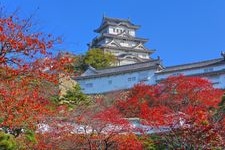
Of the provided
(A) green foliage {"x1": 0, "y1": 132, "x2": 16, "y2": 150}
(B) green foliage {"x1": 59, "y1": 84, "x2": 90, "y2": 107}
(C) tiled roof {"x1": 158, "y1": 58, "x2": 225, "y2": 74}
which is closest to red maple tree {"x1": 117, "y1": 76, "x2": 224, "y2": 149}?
(B) green foliage {"x1": 59, "y1": 84, "x2": 90, "y2": 107}

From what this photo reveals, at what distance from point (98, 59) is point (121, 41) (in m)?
12.3

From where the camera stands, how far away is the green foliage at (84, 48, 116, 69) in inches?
1597

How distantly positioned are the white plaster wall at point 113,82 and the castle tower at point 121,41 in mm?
8964

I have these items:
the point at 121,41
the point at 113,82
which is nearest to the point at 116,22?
the point at 121,41

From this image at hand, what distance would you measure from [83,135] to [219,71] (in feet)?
64.6

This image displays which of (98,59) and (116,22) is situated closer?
(98,59)

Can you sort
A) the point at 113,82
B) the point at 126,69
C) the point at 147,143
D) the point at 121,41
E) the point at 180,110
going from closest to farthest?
the point at 147,143
the point at 180,110
the point at 113,82
the point at 126,69
the point at 121,41

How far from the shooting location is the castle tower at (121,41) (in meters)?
47.0

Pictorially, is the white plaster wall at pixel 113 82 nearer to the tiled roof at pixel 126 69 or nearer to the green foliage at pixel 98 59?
the tiled roof at pixel 126 69

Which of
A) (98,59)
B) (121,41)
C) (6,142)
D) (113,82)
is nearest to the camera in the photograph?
(6,142)

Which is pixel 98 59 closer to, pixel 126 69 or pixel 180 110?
pixel 126 69

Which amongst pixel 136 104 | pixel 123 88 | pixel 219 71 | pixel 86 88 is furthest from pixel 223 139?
pixel 86 88

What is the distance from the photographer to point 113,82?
117 feet

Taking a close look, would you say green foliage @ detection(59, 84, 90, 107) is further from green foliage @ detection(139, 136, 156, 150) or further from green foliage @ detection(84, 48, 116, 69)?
green foliage @ detection(84, 48, 116, 69)
